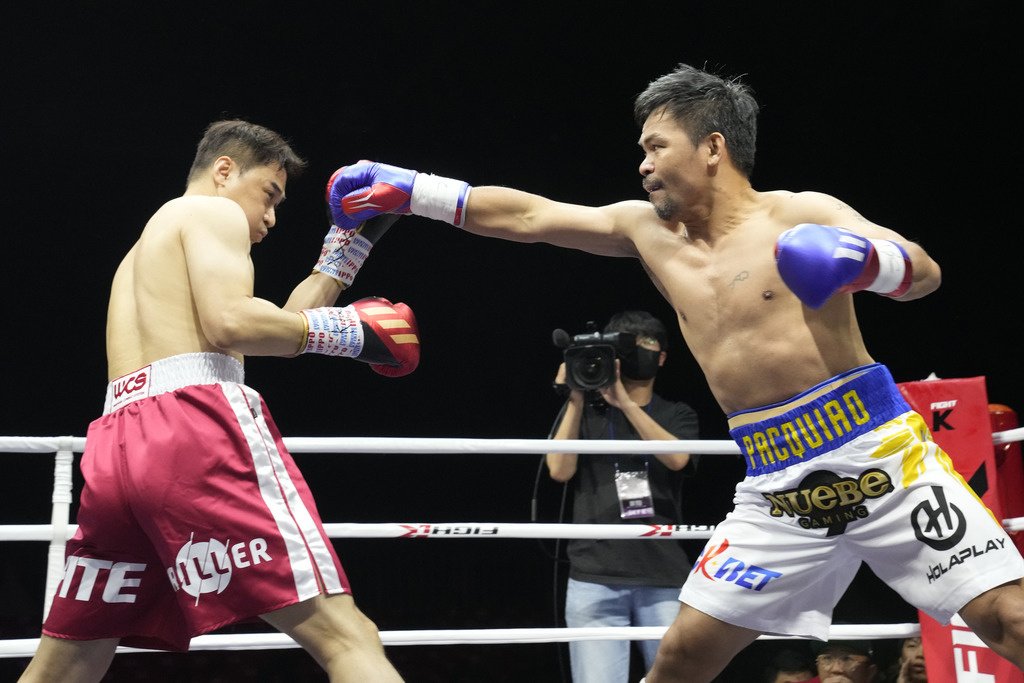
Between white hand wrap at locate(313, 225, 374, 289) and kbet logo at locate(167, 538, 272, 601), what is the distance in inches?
28.6

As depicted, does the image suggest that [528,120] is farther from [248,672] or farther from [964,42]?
[248,672]

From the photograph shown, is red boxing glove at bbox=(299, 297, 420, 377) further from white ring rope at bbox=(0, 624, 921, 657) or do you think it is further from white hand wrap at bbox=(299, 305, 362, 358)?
white ring rope at bbox=(0, 624, 921, 657)

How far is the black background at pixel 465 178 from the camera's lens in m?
4.95

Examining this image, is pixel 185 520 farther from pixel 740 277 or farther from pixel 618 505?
pixel 618 505

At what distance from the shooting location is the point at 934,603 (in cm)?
180

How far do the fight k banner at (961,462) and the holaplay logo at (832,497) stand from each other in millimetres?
579

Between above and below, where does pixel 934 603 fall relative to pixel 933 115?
below

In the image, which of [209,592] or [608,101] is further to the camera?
[608,101]

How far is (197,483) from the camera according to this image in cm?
163

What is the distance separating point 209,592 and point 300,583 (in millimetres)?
147

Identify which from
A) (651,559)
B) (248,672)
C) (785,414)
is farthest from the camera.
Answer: (248,672)

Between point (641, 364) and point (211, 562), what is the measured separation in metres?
1.61

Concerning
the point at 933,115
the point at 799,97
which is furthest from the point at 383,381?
the point at 933,115

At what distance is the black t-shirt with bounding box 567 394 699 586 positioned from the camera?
2641mm
